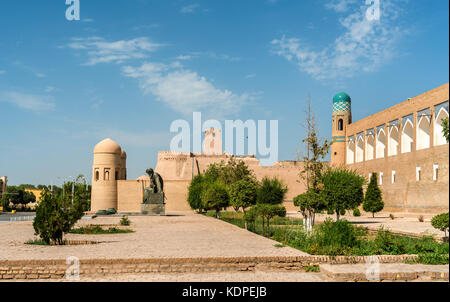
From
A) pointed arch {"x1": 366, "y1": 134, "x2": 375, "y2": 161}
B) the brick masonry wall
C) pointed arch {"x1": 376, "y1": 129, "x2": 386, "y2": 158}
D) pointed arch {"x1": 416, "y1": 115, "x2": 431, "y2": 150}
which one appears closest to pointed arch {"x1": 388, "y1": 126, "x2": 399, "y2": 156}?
pointed arch {"x1": 376, "y1": 129, "x2": 386, "y2": 158}

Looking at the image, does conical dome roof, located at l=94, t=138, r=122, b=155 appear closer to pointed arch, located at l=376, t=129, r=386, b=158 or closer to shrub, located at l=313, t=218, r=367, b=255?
pointed arch, located at l=376, t=129, r=386, b=158

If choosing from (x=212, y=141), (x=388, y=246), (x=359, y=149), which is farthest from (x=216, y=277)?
(x=212, y=141)

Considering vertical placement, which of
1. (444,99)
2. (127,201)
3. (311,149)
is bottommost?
(127,201)

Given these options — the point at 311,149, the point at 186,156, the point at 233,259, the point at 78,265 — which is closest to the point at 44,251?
the point at 78,265

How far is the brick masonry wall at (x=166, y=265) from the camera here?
261 inches

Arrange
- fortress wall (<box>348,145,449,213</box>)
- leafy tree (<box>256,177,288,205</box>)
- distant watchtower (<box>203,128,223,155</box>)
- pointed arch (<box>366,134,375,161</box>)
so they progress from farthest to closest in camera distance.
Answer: distant watchtower (<box>203,128,223,155</box>)
pointed arch (<box>366,134,375,161</box>)
leafy tree (<box>256,177,288,205</box>)
fortress wall (<box>348,145,449,213</box>)

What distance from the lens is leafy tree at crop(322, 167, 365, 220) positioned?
2003cm

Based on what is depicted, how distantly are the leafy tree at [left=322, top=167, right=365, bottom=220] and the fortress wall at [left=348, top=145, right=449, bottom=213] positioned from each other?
8448 millimetres

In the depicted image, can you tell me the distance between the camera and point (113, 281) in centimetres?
623

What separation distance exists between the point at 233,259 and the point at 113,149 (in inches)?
1439

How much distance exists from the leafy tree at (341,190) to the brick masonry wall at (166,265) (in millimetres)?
12772

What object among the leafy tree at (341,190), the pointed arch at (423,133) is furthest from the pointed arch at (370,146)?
the leafy tree at (341,190)

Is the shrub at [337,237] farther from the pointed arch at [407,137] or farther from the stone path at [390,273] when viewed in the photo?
the pointed arch at [407,137]
